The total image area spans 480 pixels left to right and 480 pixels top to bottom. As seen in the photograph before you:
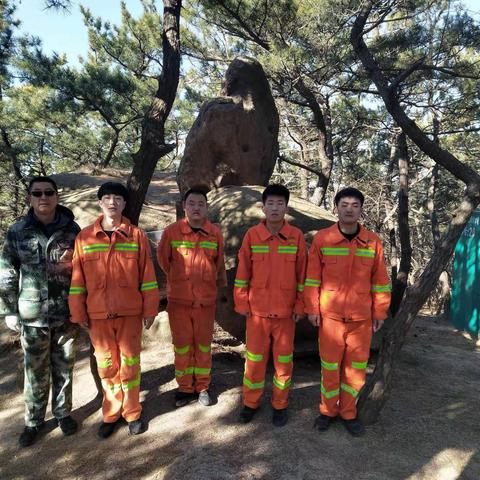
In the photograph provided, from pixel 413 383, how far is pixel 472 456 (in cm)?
149

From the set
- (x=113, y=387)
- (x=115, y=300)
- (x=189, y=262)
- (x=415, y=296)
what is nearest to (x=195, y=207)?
(x=189, y=262)

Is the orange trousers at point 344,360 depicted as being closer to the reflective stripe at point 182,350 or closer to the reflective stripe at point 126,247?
the reflective stripe at point 182,350

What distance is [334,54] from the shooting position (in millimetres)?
7895

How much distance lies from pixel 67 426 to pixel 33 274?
1.43 m

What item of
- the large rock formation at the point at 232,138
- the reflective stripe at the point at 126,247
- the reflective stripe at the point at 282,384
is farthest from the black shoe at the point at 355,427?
the large rock formation at the point at 232,138

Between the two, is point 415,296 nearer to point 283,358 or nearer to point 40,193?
point 283,358

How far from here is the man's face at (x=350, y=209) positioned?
11.0 ft

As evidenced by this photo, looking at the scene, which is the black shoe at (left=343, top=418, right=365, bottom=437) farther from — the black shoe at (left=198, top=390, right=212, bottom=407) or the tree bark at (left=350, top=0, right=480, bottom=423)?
the black shoe at (left=198, top=390, right=212, bottom=407)

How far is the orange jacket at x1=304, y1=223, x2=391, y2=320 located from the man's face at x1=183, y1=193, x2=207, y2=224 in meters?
1.13

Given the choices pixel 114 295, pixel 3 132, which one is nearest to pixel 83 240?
pixel 114 295

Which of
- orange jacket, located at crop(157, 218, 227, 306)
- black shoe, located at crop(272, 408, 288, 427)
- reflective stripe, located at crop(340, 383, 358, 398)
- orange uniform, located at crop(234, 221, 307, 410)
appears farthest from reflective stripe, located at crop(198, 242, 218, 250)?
reflective stripe, located at crop(340, 383, 358, 398)

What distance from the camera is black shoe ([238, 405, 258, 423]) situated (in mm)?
3584

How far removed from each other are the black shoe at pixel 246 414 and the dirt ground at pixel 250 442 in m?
0.06

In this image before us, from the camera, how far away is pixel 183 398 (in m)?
3.94
